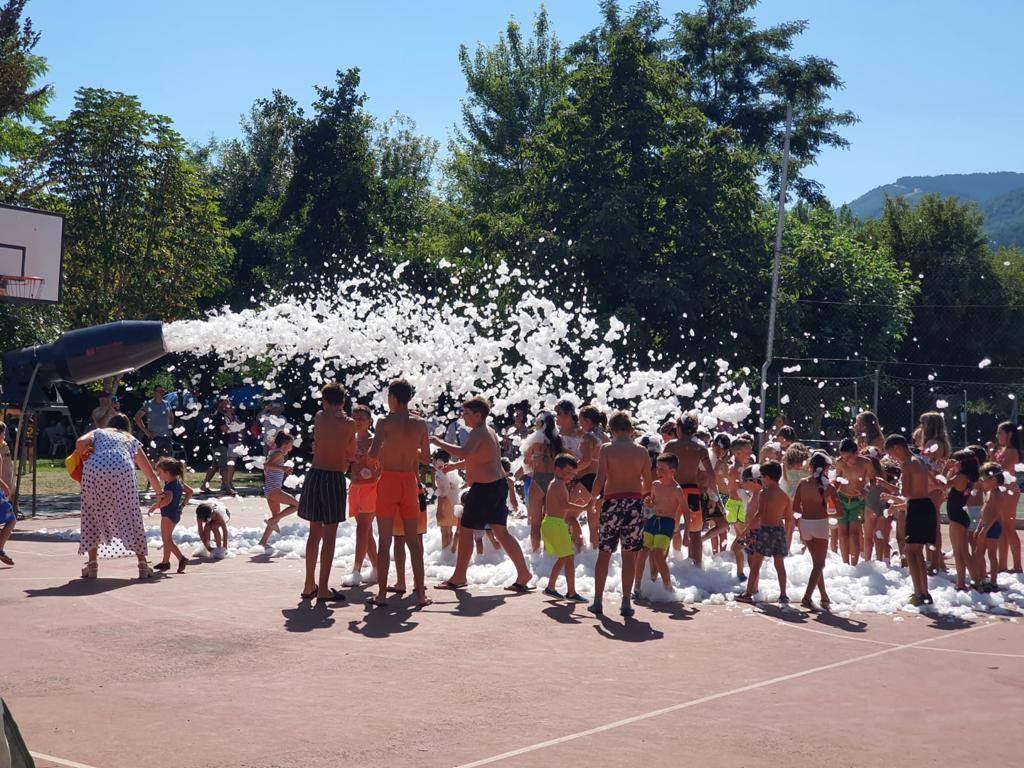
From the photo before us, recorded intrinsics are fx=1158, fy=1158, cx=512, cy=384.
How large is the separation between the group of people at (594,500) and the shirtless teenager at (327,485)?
1 centimetres

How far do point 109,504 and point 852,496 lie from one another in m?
8.04

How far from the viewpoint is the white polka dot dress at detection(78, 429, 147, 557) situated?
11.5m

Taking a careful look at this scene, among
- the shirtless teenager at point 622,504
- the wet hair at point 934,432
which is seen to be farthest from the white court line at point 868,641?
the wet hair at point 934,432

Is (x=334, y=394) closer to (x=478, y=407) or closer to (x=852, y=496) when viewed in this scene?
(x=478, y=407)

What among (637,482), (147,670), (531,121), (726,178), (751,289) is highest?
(531,121)

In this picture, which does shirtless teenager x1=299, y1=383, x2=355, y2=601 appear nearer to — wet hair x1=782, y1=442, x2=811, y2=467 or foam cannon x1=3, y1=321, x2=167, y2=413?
wet hair x1=782, y1=442, x2=811, y2=467

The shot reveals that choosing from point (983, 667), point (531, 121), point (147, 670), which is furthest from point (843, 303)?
point (147, 670)

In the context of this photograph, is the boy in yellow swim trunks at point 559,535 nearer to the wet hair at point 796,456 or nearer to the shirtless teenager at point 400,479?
the shirtless teenager at point 400,479

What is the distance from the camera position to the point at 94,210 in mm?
29875

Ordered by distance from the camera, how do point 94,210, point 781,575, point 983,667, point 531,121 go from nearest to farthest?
1. point 983,667
2. point 781,575
3. point 94,210
4. point 531,121

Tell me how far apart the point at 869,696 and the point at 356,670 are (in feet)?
10.9

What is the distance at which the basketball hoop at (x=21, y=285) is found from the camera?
65.4 feet

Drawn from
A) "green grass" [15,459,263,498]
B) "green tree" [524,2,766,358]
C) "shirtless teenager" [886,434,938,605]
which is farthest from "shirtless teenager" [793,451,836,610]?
"green tree" [524,2,766,358]

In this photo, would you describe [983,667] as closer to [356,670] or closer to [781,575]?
[781,575]
